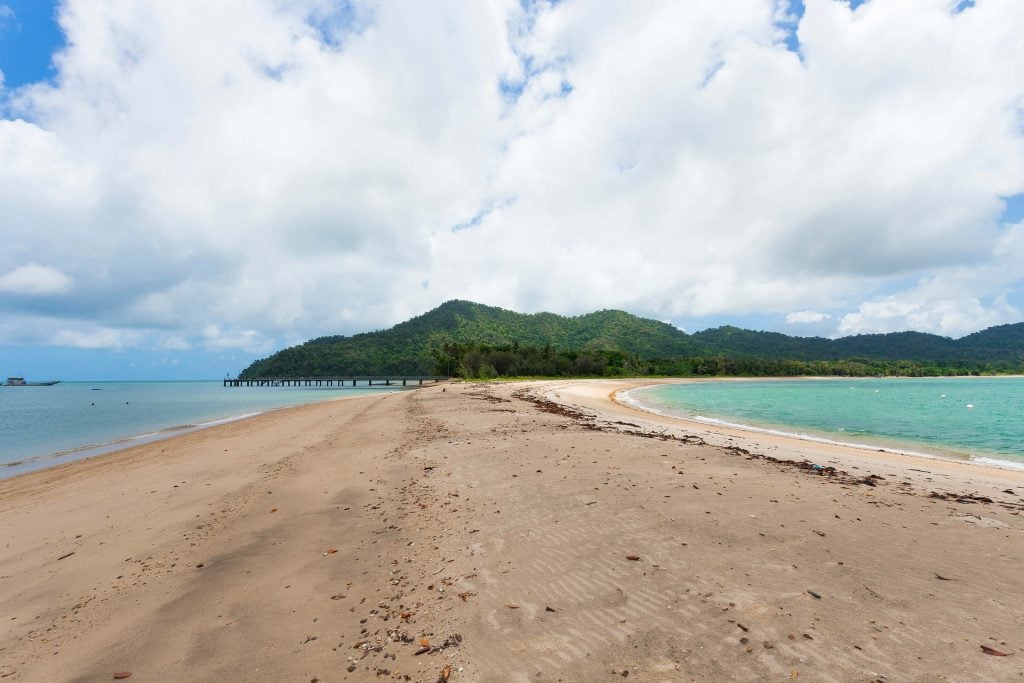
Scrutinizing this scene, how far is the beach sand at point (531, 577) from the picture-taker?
11.7 feet

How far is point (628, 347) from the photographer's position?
161 meters

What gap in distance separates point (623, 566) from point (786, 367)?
506 feet

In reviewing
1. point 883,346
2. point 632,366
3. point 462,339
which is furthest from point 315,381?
point 883,346

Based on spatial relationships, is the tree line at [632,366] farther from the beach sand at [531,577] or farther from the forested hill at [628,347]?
the beach sand at [531,577]

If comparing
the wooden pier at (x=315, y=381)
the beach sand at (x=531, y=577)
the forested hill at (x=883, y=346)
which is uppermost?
the forested hill at (x=883, y=346)

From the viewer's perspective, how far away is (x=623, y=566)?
501cm

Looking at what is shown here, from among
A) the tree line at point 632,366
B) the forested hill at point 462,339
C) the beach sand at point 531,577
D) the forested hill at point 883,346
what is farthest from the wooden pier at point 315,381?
the beach sand at point 531,577

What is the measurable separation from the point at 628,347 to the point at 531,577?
530ft

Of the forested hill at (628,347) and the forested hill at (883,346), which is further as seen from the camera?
the forested hill at (883,346)

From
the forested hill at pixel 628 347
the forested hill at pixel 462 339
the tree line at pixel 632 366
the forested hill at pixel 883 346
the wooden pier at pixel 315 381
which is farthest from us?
the forested hill at pixel 883 346

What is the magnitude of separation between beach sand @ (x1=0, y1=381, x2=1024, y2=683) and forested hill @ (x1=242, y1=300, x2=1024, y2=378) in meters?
108

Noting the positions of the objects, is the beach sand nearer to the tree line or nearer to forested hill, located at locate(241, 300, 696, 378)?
the tree line

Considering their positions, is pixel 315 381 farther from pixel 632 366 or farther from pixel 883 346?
pixel 883 346

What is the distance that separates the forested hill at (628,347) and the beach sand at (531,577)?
10815cm
